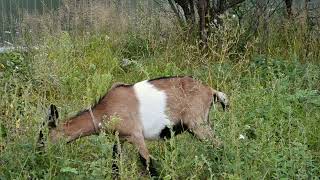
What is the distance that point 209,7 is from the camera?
8.88 m

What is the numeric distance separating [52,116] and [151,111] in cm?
92

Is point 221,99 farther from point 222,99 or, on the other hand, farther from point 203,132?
point 203,132

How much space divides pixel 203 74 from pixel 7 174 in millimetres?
3325

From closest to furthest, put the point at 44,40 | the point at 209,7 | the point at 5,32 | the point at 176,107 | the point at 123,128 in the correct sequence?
1. the point at 123,128
2. the point at 176,107
3. the point at 44,40
4. the point at 209,7
5. the point at 5,32

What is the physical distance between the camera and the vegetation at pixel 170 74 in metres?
4.43

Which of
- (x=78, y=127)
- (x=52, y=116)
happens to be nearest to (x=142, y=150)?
(x=78, y=127)

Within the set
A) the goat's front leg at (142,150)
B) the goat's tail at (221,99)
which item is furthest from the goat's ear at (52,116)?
the goat's tail at (221,99)

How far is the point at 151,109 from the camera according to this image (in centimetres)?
527

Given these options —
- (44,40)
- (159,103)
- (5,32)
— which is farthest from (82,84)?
(5,32)

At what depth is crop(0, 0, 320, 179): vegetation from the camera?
443 centimetres

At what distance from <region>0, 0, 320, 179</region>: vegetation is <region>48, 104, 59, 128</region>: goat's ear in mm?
51

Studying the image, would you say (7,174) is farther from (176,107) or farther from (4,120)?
(176,107)

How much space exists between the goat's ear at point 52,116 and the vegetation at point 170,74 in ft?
0.17

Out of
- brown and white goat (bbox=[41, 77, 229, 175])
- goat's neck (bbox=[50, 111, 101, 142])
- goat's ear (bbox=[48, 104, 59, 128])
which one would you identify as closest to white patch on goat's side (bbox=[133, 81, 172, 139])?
brown and white goat (bbox=[41, 77, 229, 175])
